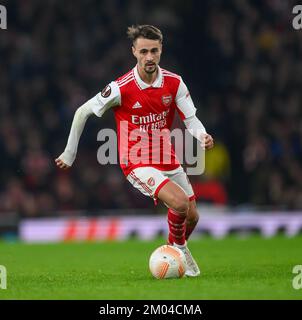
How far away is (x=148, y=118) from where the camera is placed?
1012cm

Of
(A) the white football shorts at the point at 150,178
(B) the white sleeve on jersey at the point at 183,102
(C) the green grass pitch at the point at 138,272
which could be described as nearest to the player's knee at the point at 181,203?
(A) the white football shorts at the point at 150,178

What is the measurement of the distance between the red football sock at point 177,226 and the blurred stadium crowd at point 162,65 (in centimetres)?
952

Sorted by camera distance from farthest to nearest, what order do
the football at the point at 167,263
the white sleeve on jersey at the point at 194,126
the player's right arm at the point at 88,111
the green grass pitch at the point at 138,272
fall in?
the white sleeve on jersey at the point at 194,126 → the player's right arm at the point at 88,111 → the football at the point at 167,263 → the green grass pitch at the point at 138,272

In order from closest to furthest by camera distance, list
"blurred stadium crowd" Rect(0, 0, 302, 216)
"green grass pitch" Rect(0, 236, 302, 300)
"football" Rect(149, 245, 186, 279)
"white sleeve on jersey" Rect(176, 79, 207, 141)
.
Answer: "green grass pitch" Rect(0, 236, 302, 300) < "football" Rect(149, 245, 186, 279) < "white sleeve on jersey" Rect(176, 79, 207, 141) < "blurred stadium crowd" Rect(0, 0, 302, 216)

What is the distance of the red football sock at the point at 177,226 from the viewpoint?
9930mm

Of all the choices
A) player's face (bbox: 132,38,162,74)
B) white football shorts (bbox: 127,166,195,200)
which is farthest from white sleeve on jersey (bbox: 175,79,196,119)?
white football shorts (bbox: 127,166,195,200)

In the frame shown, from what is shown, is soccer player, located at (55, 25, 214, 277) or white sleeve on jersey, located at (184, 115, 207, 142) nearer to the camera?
soccer player, located at (55, 25, 214, 277)

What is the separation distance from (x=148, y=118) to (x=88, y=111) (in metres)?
0.61

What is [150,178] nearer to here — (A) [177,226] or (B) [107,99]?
(A) [177,226]

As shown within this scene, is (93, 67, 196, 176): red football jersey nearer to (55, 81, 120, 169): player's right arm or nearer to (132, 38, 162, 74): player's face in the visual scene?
(55, 81, 120, 169): player's right arm

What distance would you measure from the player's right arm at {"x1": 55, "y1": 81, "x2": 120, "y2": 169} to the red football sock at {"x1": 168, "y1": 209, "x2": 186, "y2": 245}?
3.77ft

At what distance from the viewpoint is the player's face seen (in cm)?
995

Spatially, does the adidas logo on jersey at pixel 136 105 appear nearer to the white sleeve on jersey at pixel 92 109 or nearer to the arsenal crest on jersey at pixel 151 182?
the white sleeve on jersey at pixel 92 109
